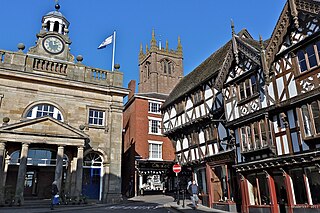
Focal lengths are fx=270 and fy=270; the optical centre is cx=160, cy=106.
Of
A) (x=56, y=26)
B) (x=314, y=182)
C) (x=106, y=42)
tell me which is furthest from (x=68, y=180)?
(x=314, y=182)

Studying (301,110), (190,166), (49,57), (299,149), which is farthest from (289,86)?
(49,57)

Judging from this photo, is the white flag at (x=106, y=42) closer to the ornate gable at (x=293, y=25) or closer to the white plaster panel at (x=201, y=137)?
the white plaster panel at (x=201, y=137)

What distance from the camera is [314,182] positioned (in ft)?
35.8

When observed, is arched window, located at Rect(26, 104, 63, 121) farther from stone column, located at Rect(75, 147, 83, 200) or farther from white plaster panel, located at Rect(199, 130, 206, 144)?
white plaster panel, located at Rect(199, 130, 206, 144)

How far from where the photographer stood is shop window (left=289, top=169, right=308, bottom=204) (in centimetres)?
1125

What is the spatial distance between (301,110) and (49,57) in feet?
65.3

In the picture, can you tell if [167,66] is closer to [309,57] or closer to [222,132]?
[222,132]

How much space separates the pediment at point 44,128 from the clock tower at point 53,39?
275 inches

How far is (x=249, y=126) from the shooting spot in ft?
46.2

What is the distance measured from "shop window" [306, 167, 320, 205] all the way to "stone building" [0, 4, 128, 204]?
46.5ft

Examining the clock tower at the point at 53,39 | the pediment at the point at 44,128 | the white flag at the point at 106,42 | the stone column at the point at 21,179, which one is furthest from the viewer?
the white flag at the point at 106,42

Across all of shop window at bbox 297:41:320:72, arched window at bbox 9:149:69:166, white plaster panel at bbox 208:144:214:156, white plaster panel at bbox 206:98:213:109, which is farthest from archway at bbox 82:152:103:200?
shop window at bbox 297:41:320:72

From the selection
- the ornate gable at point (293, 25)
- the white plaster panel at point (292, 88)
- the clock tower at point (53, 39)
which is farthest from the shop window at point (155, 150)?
the white plaster panel at point (292, 88)

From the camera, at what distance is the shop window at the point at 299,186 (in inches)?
443
